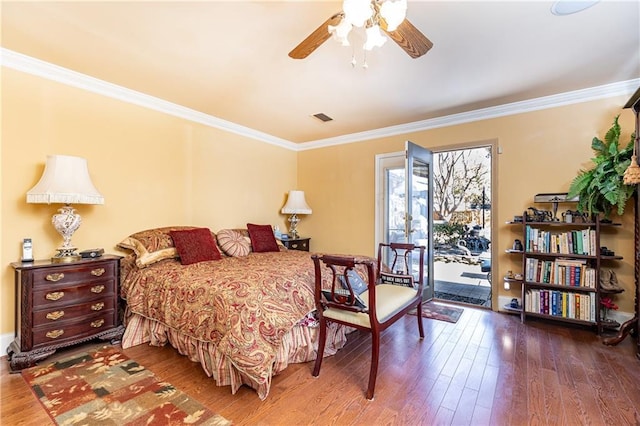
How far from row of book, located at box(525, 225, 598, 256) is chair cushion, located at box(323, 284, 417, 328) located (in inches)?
64.4

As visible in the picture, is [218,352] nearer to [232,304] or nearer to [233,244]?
[232,304]

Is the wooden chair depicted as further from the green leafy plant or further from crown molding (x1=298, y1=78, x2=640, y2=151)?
crown molding (x1=298, y1=78, x2=640, y2=151)

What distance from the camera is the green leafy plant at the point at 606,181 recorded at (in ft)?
8.52

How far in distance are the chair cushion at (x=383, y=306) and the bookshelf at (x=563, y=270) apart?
1576mm

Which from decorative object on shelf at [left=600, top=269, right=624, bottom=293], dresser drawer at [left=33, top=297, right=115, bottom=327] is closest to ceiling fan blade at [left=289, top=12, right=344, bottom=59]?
dresser drawer at [left=33, top=297, right=115, bottom=327]

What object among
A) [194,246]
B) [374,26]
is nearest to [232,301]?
[194,246]

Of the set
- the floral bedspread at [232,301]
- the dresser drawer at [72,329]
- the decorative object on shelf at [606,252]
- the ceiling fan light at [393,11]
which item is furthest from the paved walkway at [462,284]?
the dresser drawer at [72,329]

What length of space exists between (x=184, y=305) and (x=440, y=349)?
2.15 m

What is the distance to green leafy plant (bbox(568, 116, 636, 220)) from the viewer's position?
2.60 meters

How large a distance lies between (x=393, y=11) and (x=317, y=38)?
0.49 m

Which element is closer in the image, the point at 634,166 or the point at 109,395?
the point at 109,395

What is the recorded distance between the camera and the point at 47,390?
1895mm

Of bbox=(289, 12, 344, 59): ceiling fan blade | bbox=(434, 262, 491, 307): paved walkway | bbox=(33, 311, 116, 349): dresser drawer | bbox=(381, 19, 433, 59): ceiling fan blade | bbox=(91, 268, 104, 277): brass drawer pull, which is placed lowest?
bbox=(434, 262, 491, 307): paved walkway

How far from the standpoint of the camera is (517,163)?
3.42m
